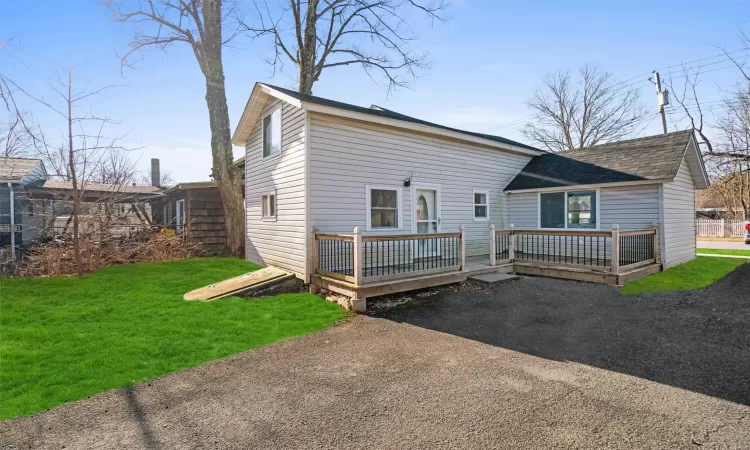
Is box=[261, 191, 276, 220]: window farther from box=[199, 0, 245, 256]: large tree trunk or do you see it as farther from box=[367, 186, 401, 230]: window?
box=[199, 0, 245, 256]: large tree trunk

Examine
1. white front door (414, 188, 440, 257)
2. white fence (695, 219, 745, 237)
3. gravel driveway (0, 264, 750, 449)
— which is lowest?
gravel driveway (0, 264, 750, 449)

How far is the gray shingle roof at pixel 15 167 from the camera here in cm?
1370

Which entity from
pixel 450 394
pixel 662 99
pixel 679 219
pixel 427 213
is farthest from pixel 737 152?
pixel 450 394

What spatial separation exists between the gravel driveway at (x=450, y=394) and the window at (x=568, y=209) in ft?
17.3

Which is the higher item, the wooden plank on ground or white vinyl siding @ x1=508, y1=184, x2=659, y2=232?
white vinyl siding @ x1=508, y1=184, x2=659, y2=232

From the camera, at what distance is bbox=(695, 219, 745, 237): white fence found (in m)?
23.4

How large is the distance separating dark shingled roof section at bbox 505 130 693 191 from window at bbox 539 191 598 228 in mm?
400

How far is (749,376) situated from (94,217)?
13883mm

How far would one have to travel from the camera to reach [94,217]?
10.4 m

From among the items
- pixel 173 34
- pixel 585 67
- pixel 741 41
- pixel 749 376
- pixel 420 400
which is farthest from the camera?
pixel 585 67

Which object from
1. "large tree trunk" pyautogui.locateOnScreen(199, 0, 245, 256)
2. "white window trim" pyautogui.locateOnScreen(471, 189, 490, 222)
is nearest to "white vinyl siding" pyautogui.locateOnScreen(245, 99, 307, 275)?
"large tree trunk" pyautogui.locateOnScreen(199, 0, 245, 256)

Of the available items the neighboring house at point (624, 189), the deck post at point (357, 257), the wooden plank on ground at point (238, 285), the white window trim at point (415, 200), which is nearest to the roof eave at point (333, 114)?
the white window trim at point (415, 200)

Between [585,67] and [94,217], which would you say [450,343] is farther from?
[585,67]

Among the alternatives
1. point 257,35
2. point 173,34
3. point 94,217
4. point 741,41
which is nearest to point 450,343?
point 94,217
